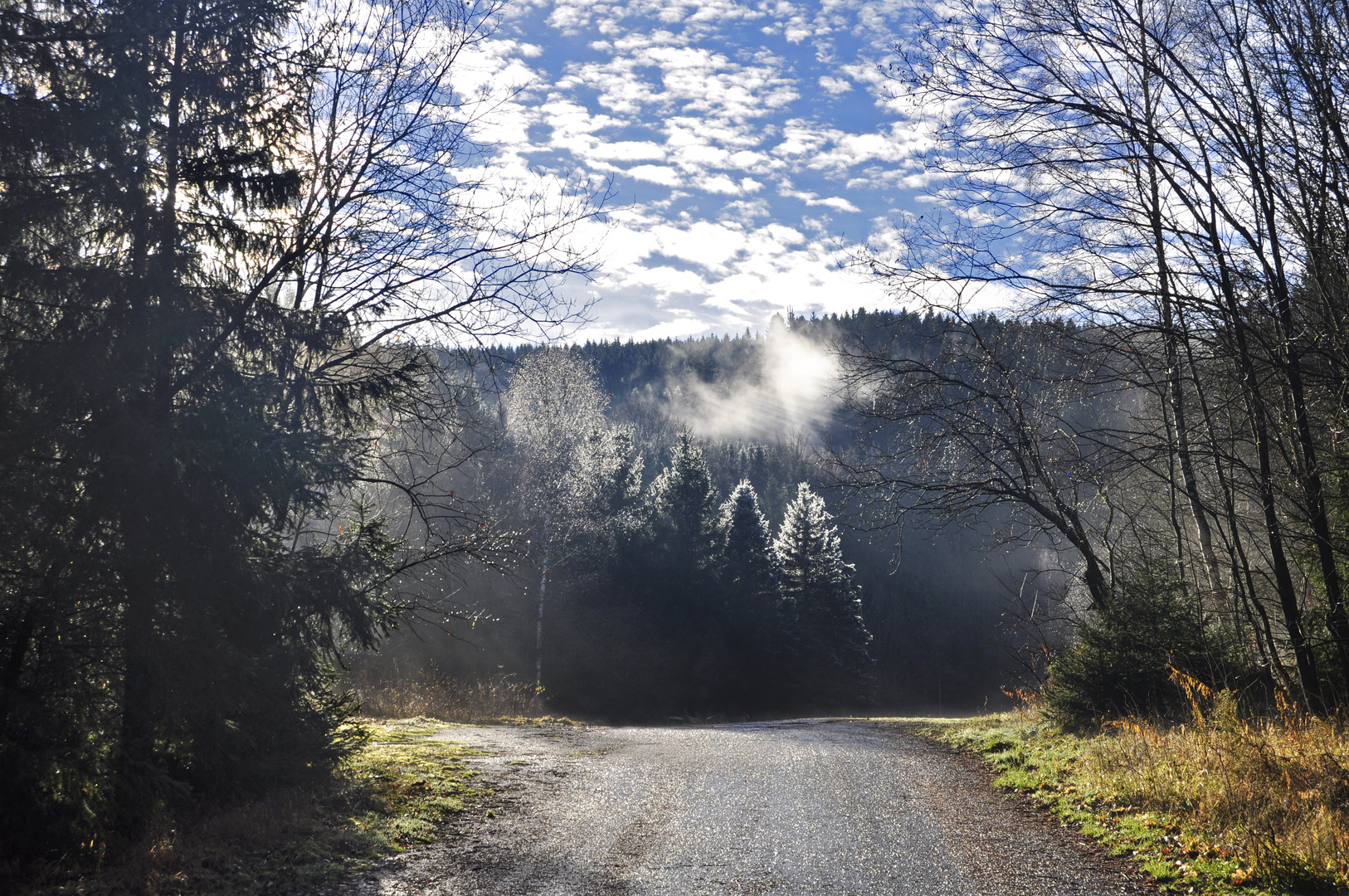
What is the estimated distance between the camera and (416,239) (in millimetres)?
8172

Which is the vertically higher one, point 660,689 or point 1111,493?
point 1111,493

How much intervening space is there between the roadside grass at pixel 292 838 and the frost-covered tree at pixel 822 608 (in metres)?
28.1

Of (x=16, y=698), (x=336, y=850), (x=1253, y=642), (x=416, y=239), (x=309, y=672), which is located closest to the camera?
(x=16, y=698)

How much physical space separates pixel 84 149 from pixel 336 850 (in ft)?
17.7

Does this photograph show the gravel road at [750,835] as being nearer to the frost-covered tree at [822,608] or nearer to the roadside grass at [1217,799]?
the roadside grass at [1217,799]

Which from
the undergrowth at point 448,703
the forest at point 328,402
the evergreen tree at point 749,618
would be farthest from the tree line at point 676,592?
the forest at point 328,402

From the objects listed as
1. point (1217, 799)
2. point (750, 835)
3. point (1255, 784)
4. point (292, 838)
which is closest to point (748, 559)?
point (750, 835)

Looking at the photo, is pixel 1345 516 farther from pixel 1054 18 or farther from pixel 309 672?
pixel 309 672

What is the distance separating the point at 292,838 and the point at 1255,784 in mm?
6980

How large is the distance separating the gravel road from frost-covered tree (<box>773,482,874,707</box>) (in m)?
25.6

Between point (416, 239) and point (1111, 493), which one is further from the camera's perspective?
point (1111, 493)

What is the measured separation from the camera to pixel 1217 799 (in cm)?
585

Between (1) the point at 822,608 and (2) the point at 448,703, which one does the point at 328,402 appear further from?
(1) the point at 822,608

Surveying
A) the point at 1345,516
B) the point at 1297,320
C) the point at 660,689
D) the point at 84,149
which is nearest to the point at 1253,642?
the point at 1345,516
